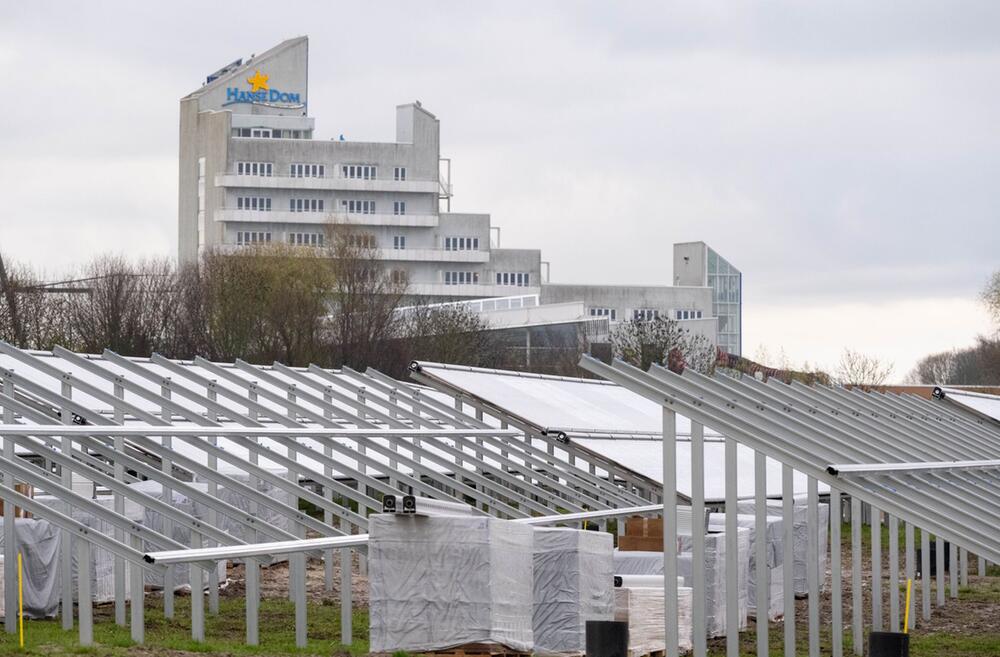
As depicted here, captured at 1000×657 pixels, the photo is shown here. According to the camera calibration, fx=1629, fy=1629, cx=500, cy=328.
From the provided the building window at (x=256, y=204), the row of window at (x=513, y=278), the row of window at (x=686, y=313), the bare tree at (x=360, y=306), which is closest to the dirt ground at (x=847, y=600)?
the bare tree at (x=360, y=306)

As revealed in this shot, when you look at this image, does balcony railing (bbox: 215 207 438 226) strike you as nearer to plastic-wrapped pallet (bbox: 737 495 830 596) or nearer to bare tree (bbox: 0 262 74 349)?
bare tree (bbox: 0 262 74 349)

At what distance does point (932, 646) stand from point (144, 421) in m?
9.63

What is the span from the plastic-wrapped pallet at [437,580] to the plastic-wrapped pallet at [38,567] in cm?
634

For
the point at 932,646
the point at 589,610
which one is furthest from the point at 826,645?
the point at 589,610

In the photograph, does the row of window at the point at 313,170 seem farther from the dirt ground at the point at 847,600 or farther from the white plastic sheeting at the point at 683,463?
the white plastic sheeting at the point at 683,463

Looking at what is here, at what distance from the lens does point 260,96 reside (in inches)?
4638

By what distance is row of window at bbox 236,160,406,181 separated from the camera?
110 metres

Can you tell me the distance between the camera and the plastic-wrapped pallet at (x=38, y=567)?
60.5 feet

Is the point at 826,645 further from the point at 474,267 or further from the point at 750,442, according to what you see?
the point at 474,267

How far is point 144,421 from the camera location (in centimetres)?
1945

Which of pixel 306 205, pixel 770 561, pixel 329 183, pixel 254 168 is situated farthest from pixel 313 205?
pixel 770 561

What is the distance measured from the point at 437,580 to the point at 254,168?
98.8 m

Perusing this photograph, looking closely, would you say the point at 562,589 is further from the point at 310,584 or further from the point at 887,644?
the point at 310,584

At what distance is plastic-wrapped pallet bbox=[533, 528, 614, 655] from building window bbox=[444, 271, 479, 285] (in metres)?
94.6
